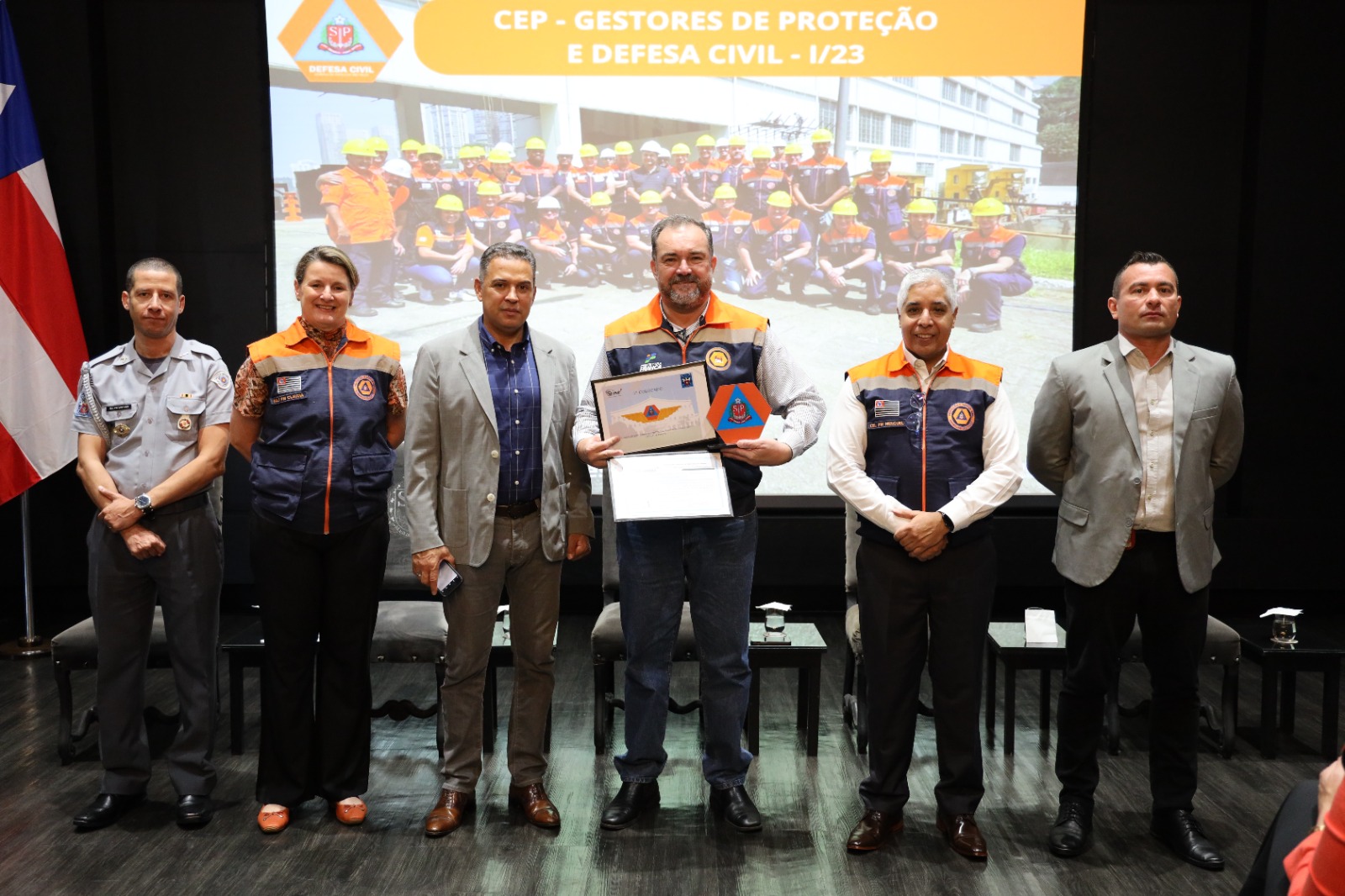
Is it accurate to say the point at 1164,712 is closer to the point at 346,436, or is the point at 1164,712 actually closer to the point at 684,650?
the point at 684,650

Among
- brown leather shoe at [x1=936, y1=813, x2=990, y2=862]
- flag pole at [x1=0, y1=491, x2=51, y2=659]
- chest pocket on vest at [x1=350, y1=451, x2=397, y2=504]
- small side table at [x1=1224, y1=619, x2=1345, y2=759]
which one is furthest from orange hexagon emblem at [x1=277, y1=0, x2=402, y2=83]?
small side table at [x1=1224, y1=619, x2=1345, y2=759]

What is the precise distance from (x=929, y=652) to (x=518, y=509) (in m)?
1.24

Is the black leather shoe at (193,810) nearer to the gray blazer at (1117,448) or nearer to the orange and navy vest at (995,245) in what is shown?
the gray blazer at (1117,448)

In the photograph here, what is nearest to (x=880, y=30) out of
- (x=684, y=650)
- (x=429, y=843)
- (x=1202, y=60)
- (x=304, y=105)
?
(x=1202, y=60)

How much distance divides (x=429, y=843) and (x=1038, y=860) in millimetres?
1715

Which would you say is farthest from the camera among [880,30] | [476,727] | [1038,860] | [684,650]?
[880,30]

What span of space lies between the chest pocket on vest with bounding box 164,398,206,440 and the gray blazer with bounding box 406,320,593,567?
27.4 inches

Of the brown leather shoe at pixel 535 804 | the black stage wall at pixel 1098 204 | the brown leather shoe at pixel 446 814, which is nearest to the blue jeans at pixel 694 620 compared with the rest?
the brown leather shoe at pixel 535 804

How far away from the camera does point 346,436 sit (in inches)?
116

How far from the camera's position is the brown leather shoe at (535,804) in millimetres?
3041

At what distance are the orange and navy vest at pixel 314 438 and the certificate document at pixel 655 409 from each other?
696 millimetres

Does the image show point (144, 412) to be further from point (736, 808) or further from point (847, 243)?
point (847, 243)

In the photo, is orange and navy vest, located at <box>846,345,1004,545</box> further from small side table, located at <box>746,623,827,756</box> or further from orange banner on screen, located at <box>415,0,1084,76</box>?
orange banner on screen, located at <box>415,0,1084,76</box>

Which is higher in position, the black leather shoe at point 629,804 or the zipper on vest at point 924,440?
the zipper on vest at point 924,440
